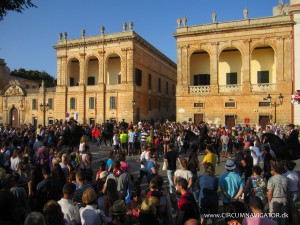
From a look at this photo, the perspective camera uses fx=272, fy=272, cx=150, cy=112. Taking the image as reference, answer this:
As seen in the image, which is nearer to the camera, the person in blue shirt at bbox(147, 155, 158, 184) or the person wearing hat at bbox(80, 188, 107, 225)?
the person wearing hat at bbox(80, 188, 107, 225)

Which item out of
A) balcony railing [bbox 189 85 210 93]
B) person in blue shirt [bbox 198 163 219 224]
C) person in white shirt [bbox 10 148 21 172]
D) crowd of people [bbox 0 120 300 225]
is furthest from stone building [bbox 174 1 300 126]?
person in blue shirt [bbox 198 163 219 224]

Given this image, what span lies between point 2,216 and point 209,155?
5886 mm

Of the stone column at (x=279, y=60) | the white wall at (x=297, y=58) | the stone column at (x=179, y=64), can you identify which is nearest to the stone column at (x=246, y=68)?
the stone column at (x=279, y=60)

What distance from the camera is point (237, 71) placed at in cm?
3078

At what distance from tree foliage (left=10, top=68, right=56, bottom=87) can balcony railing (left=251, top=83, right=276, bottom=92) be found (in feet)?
188

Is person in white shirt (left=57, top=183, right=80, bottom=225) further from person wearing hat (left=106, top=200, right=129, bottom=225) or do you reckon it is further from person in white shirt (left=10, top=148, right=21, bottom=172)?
person in white shirt (left=10, top=148, right=21, bottom=172)

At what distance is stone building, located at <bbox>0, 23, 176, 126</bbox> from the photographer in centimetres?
3409

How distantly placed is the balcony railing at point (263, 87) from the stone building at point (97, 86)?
1392 centimetres

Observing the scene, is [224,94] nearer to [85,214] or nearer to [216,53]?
[216,53]

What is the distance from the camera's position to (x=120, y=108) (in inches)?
1356

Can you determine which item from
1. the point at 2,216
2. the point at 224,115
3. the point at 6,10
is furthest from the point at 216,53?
the point at 2,216

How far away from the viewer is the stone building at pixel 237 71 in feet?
88.4

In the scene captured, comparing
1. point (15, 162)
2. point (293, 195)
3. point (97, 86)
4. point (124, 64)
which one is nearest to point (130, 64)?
point (124, 64)

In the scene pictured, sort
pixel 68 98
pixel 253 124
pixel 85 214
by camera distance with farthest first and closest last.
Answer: pixel 68 98, pixel 253 124, pixel 85 214
